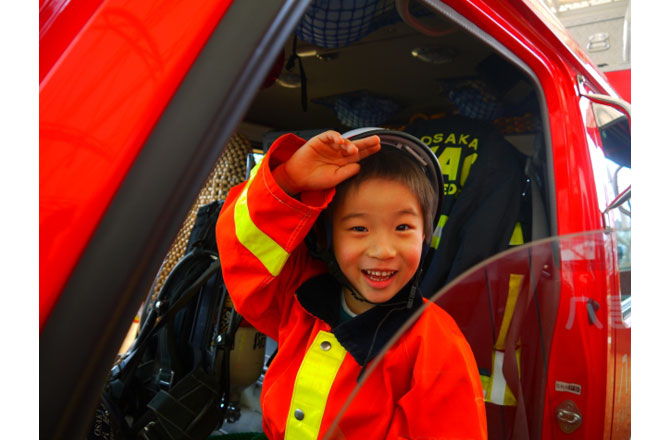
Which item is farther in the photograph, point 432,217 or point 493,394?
point 432,217

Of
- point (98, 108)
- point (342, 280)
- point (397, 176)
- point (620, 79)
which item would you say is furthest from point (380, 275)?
point (620, 79)

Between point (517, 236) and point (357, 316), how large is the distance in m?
0.93

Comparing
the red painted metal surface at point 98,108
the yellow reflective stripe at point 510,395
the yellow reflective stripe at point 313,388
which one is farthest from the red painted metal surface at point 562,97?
the red painted metal surface at point 98,108

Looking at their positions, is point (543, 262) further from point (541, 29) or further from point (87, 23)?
point (541, 29)

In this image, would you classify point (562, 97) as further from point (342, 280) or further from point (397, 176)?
point (342, 280)

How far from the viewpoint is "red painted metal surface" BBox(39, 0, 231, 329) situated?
44 cm

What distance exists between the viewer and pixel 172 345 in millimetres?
1666

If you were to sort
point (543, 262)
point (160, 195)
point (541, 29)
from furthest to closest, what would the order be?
point (541, 29), point (543, 262), point (160, 195)

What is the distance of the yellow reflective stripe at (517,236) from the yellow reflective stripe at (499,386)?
3.20ft

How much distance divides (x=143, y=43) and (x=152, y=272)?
25 cm

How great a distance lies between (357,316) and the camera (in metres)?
0.94

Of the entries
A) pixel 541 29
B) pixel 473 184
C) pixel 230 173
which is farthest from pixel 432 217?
pixel 230 173

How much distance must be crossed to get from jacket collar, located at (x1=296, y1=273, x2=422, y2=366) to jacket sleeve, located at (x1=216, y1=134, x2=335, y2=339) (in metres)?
0.13

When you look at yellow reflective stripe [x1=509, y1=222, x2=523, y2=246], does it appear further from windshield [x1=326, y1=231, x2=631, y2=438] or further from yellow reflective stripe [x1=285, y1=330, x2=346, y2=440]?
yellow reflective stripe [x1=285, y1=330, x2=346, y2=440]
